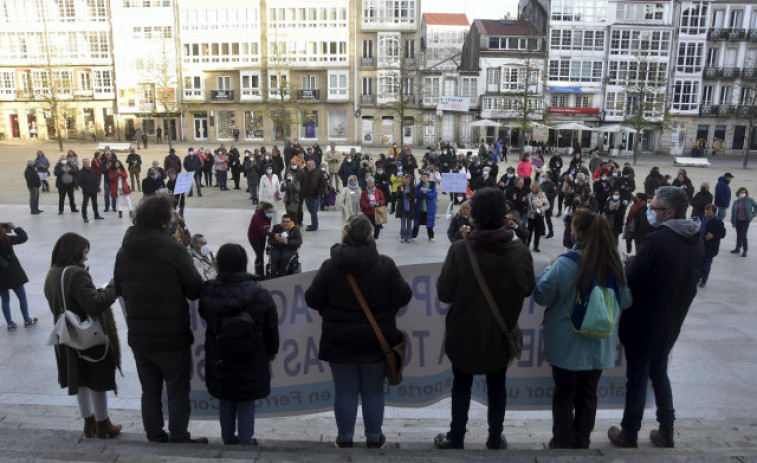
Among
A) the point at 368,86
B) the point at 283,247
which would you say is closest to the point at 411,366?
the point at 283,247

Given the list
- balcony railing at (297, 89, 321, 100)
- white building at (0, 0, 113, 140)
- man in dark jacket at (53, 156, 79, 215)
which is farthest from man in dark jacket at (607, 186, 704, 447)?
white building at (0, 0, 113, 140)

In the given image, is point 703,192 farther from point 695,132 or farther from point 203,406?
point 695,132

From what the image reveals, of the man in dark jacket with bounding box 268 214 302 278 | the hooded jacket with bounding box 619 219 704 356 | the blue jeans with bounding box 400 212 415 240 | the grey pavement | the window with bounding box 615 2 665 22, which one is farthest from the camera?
the window with bounding box 615 2 665 22

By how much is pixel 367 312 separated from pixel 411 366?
50.7 inches

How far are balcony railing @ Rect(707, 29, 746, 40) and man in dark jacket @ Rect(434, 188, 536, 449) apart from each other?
55105 millimetres

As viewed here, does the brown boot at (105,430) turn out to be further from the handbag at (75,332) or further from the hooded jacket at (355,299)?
the hooded jacket at (355,299)

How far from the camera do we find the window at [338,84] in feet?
166

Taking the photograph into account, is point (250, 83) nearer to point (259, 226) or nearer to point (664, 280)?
point (259, 226)

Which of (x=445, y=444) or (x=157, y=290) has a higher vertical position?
(x=157, y=290)

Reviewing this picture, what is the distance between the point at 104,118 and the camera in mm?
52531

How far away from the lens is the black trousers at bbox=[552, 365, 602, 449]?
3971 mm

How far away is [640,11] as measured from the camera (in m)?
49.5

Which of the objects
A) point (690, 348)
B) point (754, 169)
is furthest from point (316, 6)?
point (690, 348)

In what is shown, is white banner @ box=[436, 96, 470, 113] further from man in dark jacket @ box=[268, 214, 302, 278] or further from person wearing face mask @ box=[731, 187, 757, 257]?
man in dark jacket @ box=[268, 214, 302, 278]
